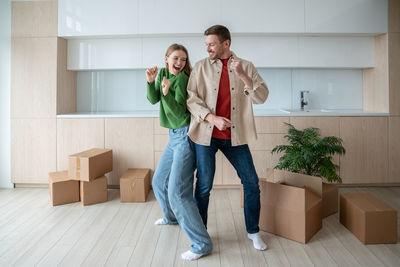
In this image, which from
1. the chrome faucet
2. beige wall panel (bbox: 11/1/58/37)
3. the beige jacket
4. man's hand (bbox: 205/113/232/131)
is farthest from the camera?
the chrome faucet

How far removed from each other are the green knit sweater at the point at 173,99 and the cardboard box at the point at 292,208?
0.81 m

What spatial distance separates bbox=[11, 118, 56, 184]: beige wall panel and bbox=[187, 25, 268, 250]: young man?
2283mm

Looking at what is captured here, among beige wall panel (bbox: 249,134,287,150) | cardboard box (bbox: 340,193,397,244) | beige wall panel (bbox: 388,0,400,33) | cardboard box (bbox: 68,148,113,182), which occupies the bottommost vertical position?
cardboard box (bbox: 340,193,397,244)

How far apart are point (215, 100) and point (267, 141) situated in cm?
169

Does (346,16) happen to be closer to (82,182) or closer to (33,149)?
(82,182)

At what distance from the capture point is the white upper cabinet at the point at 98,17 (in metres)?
3.68

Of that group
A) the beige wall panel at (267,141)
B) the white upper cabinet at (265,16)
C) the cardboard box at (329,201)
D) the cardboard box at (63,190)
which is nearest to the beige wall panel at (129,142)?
the cardboard box at (63,190)

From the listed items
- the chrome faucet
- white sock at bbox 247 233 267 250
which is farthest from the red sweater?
the chrome faucet

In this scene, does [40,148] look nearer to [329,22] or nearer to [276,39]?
[276,39]

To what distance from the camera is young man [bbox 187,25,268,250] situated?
Result: 2.03 m

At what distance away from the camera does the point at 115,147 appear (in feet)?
11.9

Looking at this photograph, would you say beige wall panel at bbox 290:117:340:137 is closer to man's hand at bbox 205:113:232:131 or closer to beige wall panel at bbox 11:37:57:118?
man's hand at bbox 205:113:232:131

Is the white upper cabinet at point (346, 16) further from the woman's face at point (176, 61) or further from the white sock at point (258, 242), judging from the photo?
the white sock at point (258, 242)

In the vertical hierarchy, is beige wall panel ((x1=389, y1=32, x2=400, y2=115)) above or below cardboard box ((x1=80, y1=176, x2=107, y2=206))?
above
